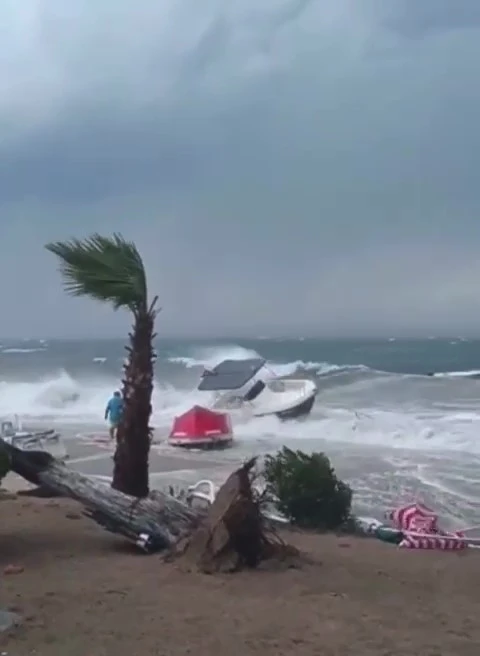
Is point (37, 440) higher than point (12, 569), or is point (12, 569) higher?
point (37, 440)

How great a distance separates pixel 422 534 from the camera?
1071 cm

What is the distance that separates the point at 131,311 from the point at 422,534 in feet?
13.9

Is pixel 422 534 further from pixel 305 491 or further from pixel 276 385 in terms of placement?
pixel 276 385

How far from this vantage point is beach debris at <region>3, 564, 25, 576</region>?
24.4 feet

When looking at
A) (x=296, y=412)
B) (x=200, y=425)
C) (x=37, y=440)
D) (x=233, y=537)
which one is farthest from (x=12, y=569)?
(x=296, y=412)

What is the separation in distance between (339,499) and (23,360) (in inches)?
3058

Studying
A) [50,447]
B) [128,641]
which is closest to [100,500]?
[128,641]

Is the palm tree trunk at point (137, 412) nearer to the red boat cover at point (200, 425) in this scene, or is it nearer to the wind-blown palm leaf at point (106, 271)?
the wind-blown palm leaf at point (106, 271)

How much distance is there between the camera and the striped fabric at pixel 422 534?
10398mm

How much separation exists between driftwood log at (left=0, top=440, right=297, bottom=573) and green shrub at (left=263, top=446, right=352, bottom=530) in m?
2.52

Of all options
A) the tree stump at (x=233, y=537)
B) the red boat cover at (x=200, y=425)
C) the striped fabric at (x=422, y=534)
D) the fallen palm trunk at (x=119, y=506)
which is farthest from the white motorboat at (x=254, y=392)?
the tree stump at (x=233, y=537)

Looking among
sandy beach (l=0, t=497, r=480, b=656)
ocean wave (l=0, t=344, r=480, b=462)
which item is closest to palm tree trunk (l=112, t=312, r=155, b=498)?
sandy beach (l=0, t=497, r=480, b=656)

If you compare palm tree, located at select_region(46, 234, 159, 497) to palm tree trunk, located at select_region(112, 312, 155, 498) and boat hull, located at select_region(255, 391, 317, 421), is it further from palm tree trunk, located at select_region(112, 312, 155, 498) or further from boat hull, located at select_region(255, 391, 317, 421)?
boat hull, located at select_region(255, 391, 317, 421)

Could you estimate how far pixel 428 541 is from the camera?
10414 mm
